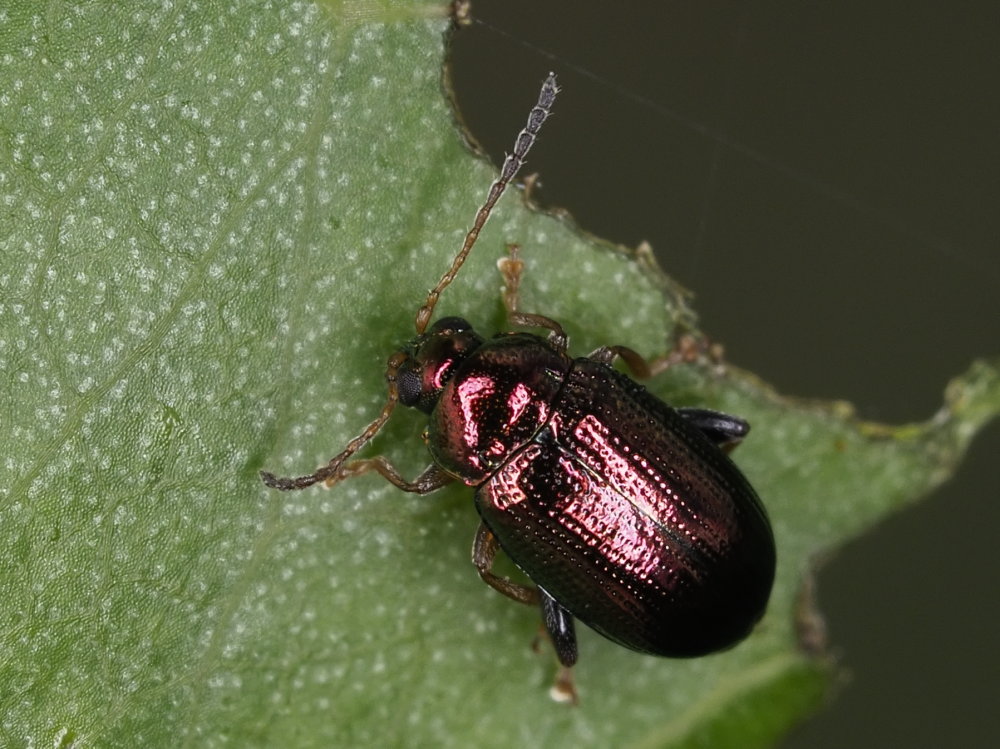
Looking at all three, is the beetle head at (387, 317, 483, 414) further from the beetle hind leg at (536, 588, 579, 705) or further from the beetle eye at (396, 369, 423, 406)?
the beetle hind leg at (536, 588, 579, 705)

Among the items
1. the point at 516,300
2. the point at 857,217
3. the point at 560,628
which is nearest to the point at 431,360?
the point at 516,300

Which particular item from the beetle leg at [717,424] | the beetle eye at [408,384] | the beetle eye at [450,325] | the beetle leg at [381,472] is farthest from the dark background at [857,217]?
the beetle leg at [381,472]

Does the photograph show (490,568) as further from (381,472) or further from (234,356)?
(234,356)

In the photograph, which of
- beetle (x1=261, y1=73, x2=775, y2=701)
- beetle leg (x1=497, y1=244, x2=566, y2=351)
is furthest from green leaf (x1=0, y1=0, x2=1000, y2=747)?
beetle (x1=261, y1=73, x2=775, y2=701)

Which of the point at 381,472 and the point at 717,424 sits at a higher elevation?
the point at 717,424

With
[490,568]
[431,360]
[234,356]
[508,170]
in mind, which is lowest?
[490,568]

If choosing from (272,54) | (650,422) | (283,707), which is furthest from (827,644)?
(272,54)

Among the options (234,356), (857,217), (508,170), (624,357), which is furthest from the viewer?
(857,217)

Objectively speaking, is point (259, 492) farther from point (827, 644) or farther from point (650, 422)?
point (827, 644)
